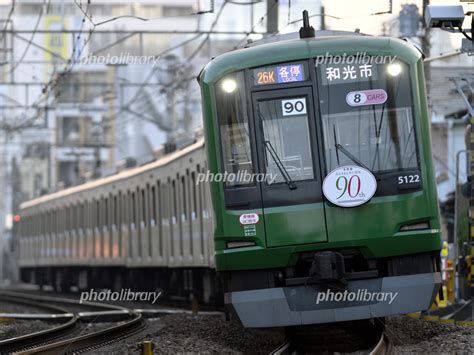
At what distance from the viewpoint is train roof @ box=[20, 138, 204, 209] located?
701 inches

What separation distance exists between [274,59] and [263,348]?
2716 millimetres

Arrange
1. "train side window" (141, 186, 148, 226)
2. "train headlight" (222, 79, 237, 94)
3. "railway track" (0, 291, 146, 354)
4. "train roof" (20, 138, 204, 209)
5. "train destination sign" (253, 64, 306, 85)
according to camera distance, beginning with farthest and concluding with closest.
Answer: "train side window" (141, 186, 148, 226), "train roof" (20, 138, 204, 209), "railway track" (0, 291, 146, 354), "train headlight" (222, 79, 237, 94), "train destination sign" (253, 64, 306, 85)

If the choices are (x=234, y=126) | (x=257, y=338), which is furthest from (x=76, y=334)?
(x=234, y=126)

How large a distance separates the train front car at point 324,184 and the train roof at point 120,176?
5562mm

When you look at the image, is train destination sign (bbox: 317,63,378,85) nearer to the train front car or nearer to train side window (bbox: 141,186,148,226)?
the train front car

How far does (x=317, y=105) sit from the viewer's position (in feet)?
33.7

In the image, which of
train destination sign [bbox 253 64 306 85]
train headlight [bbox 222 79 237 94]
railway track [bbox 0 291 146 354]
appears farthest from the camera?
railway track [bbox 0 291 146 354]

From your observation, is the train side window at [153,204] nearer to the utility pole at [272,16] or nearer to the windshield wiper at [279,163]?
the utility pole at [272,16]

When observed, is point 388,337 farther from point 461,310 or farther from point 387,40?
point 461,310

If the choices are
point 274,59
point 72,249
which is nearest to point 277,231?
point 274,59

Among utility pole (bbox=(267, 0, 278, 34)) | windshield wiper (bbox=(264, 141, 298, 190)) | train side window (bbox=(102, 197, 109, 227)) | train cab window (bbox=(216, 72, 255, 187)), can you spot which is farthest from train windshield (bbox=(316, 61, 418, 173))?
train side window (bbox=(102, 197, 109, 227))

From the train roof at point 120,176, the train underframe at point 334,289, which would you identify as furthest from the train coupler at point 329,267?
the train roof at point 120,176

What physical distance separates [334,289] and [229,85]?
2.11 meters

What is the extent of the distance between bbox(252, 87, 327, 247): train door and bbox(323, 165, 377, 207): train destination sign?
0.37ft
